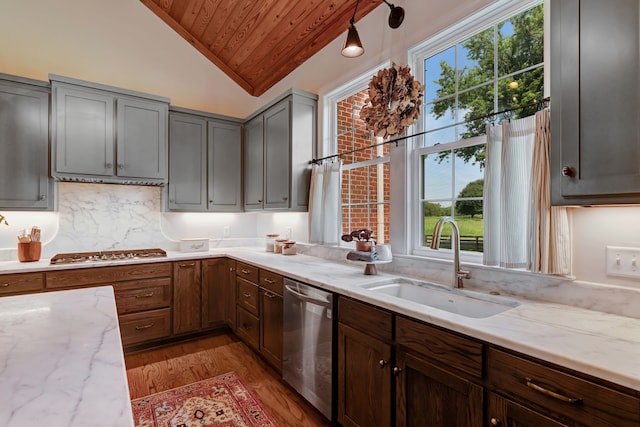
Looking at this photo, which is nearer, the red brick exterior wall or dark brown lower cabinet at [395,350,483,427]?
dark brown lower cabinet at [395,350,483,427]

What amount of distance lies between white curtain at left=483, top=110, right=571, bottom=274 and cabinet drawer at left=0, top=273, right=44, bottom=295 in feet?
11.1

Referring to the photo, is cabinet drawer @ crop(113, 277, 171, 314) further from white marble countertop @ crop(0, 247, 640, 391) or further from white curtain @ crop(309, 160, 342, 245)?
white marble countertop @ crop(0, 247, 640, 391)

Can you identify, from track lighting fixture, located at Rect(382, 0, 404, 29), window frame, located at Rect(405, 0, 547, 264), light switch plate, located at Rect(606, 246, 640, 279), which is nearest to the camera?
light switch plate, located at Rect(606, 246, 640, 279)

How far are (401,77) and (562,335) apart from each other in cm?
176

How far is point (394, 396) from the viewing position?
156 cm

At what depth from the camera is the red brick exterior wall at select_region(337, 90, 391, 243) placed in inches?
110

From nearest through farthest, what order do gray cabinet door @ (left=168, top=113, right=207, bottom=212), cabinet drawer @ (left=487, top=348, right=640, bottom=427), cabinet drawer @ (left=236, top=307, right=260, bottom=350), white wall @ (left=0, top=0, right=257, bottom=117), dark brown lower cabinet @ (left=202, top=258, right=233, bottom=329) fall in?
cabinet drawer @ (left=487, top=348, right=640, bottom=427), cabinet drawer @ (left=236, top=307, right=260, bottom=350), white wall @ (left=0, top=0, right=257, bottom=117), dark brown lower cabinet @ (left=202, top=258, right=233, bottom=329), gray cabinet door @ (left=168, top=113, right=207, bottom=212)

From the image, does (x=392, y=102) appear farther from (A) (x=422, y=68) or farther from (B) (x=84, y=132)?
(B) (x=84, y=132)

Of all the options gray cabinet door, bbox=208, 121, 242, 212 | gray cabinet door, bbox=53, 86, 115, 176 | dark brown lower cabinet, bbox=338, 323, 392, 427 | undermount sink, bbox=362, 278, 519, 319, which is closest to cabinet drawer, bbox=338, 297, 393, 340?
dark brown lower cabinet, bbox=338, 323, 392, 427

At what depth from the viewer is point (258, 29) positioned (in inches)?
132

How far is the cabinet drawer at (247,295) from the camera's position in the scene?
9.48 feet

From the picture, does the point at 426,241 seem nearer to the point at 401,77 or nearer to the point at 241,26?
the point at 401,77

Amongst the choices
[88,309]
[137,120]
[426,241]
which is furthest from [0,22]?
[426,241]

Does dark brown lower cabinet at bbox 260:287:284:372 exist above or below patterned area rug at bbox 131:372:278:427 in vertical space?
above
